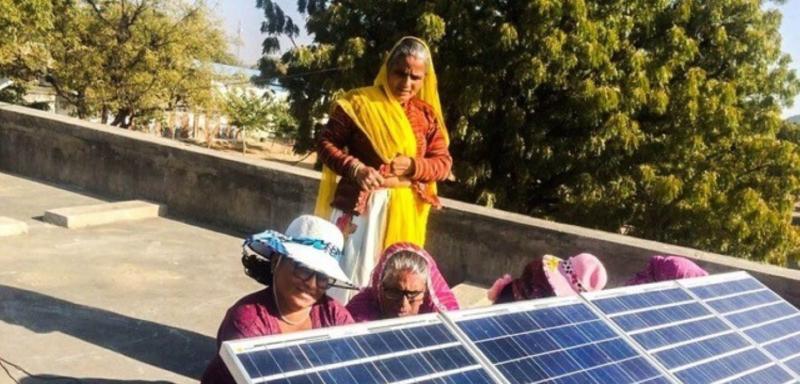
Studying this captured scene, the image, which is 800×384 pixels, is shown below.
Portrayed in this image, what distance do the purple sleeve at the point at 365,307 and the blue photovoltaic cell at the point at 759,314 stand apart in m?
1.39

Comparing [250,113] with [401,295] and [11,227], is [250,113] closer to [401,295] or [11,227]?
[11,227]

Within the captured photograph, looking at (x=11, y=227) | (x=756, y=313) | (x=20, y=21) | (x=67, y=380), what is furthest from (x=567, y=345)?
(x=20, y=21)

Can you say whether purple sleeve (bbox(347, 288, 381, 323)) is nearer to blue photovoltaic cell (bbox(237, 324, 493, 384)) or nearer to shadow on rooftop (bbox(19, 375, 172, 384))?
blue photovoltaic cell (bbox(237, 324, 493, 384))

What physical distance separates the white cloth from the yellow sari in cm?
4

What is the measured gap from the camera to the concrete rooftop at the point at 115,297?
3988 millimetres

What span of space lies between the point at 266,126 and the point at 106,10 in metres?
27.6

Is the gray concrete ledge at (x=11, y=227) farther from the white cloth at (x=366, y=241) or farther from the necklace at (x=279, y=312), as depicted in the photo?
the necklace at (x=279, y=312)

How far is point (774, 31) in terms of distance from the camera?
15820mm

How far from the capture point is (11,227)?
6141mm

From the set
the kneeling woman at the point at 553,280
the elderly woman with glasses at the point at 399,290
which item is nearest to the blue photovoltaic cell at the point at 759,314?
the kneeling woman at the point at 553,280

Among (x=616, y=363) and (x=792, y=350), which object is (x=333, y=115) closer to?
(x=616, y=363)

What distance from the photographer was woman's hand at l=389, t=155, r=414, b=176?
3709 millimetres

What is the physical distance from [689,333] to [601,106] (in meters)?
8.86

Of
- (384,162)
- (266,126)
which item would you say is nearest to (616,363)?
(384,162)
